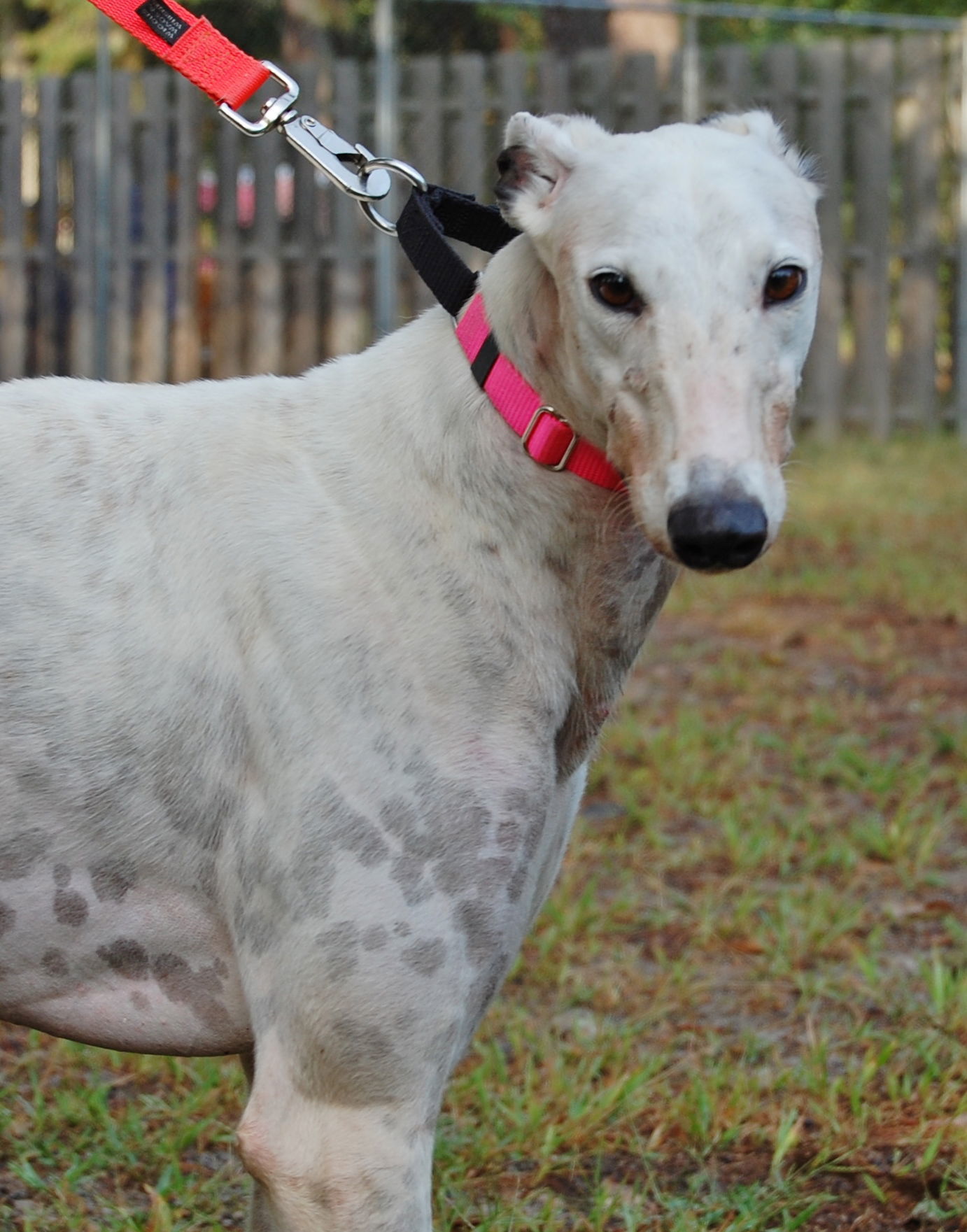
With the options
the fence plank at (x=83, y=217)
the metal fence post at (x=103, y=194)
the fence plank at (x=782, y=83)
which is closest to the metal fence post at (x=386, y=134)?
the metal fence post at (x=103, y=194)

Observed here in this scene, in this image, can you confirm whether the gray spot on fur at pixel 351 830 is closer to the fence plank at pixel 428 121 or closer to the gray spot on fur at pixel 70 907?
the gray spot on fur at pixel 70 907

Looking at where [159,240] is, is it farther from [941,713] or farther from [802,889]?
[802,889]

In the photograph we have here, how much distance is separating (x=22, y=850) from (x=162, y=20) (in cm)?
134

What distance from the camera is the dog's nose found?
63.9 inches

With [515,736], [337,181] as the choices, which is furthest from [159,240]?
[515,736]

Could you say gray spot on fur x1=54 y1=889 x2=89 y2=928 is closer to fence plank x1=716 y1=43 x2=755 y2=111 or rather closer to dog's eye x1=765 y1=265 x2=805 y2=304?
dog's eye x1=765 y1=265 x2=805 y2=304

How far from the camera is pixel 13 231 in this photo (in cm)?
1076

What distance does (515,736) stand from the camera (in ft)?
6.26

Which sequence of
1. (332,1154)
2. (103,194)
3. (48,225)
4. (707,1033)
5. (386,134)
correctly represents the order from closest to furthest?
1. (332,1154)
2. (707,1033)
3. (386,134)
4. (103,194)
5. (48,225)

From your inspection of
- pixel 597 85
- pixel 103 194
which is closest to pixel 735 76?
pixel 597 85

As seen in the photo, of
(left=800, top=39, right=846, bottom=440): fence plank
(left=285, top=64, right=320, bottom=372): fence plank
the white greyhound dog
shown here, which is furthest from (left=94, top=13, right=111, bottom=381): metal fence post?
the white greyhound dog

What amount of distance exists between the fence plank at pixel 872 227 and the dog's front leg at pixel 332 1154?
924cm

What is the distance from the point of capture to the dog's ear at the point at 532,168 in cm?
191

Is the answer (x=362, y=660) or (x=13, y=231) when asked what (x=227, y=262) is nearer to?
(x=13, y=231)
